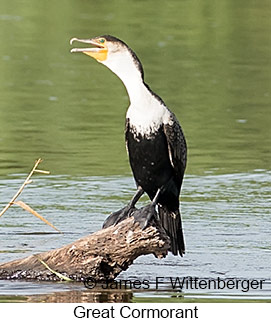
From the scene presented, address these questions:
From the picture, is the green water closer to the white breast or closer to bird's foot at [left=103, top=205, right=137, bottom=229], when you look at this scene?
bird's foot at [left=103, top=205, right=137, bottom=229]

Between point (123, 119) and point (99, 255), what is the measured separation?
6.68 metres

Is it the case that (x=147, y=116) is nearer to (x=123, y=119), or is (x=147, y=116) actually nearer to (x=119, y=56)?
(x=119, y=56)

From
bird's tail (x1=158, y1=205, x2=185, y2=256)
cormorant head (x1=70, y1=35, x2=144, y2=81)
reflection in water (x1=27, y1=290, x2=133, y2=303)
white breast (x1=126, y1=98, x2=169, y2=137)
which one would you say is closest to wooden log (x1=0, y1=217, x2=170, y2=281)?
reflection in water (x1=27, y1=290, x2=133, y2=303)

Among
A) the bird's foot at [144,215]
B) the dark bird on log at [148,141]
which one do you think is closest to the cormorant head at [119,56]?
the dark bird on log at [148,141]

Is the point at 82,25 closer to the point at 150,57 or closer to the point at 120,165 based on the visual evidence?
the point at 150,57

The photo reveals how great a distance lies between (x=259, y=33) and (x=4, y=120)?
920 centimetres

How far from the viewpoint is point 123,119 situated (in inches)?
551

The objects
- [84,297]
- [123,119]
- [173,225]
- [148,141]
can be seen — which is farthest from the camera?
[123,119]

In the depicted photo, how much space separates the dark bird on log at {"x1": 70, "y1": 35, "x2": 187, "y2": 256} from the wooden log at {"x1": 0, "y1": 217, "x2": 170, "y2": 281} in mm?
116

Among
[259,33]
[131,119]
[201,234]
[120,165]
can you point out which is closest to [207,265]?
[201,234]

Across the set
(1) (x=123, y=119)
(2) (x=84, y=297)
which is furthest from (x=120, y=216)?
(1) (x=123, y=119)

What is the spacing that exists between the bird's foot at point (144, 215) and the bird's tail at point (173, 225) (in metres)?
0.43

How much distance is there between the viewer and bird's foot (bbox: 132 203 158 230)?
284 inches

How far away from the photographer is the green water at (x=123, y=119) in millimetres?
8969
